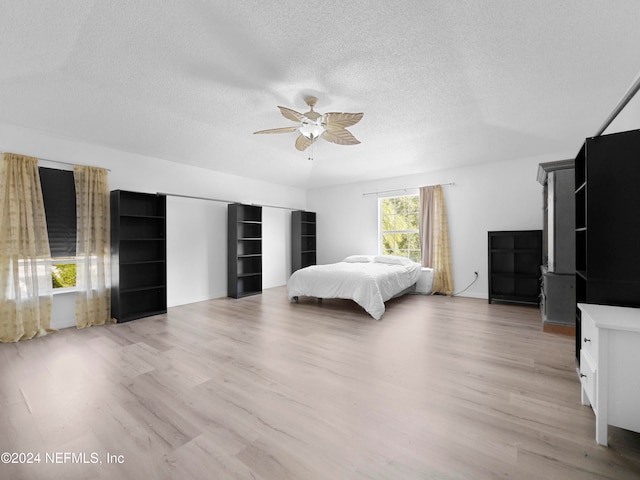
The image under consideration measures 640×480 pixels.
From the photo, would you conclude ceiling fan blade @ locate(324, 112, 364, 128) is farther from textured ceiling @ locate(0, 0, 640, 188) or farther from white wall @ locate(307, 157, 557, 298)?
white wall @ locate(307, 157, 557, 298)

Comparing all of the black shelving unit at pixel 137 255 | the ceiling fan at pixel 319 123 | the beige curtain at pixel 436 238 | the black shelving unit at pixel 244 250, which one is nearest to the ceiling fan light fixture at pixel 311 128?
the ceiling fan at pixel 319 123

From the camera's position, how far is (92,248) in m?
3.75

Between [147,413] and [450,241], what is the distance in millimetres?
5224

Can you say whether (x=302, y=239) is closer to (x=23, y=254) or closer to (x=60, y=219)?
(x=60, y=219)

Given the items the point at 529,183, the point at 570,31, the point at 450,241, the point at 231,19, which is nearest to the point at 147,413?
the point at 231,19

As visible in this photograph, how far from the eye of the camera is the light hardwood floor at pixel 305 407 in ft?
4.39

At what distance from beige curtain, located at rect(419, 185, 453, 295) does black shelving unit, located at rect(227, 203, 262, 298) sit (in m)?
3.34

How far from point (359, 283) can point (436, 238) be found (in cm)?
226

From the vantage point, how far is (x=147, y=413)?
175 centimetres

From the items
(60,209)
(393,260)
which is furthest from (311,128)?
(60,209)

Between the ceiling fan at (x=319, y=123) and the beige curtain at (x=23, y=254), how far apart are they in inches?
111

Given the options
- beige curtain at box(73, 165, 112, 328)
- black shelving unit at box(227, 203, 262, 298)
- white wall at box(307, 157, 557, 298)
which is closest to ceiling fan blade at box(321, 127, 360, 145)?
black shelving unit at box(227, 203, 262, 298)

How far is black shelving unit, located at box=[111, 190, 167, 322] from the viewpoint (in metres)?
3.85

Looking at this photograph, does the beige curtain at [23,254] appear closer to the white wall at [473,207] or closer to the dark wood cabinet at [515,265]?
the white wall at [473,207]
